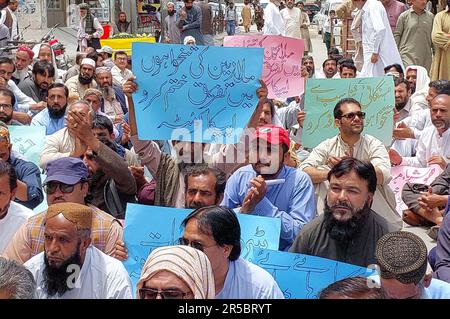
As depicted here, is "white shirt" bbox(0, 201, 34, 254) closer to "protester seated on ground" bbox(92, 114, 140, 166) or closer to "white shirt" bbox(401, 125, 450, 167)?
"protester seated on ground" bbox(92, 114, 140, 166)

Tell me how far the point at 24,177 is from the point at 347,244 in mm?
2170

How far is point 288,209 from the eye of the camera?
4578 mm

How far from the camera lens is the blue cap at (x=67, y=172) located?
4.14 m

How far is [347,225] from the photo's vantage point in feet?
12.7

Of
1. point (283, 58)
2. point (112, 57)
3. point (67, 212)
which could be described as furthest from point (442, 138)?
point (112, 57)

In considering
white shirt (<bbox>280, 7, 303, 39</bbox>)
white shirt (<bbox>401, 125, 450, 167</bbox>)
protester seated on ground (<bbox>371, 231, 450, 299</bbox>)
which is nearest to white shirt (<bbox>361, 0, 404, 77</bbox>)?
white shirt (<bbox>401, 125, 450, 167</bbox>)

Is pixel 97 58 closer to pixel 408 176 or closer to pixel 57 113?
A: pixel 57 113

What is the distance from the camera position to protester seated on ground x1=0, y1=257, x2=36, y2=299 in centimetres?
281

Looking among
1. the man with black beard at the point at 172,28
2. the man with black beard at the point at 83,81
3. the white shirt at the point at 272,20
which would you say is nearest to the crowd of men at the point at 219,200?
the man with black beard at the point at 83,81

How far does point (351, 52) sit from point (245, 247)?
424 inches

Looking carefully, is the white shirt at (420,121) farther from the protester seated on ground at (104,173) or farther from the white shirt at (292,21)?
the white shirt at (292,21)

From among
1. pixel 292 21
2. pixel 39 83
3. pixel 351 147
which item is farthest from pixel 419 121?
pixel 292 21

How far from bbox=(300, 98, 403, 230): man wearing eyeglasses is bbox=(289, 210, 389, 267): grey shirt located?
1.26 meters

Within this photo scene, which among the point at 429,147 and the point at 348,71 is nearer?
the point at 429,147
